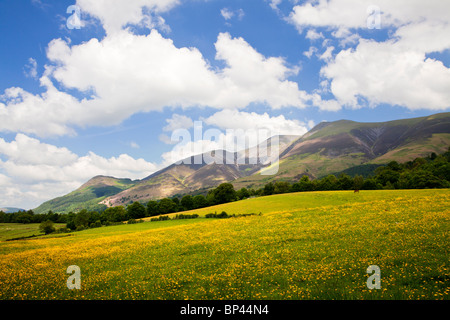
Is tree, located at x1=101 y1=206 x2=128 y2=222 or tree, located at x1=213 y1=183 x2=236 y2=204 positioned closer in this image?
tree, located at x1=101 y1=206 x2=128 y2=222

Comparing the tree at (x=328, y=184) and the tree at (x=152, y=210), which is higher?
the tree at (x=328, y=184)

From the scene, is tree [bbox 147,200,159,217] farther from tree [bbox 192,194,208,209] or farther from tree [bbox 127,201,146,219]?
tree [bbox 192,194,208,209]

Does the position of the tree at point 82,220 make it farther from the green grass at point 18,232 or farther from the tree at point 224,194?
the tree at point 224,194

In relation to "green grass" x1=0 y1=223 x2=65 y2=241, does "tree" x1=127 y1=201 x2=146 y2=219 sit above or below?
above

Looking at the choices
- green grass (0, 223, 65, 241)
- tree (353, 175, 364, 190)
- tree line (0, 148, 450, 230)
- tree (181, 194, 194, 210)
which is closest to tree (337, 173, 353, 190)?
tree line (0, 148, 450, 230)

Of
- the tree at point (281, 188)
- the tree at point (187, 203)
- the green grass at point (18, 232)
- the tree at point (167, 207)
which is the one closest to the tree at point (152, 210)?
the tree at point (167, 207)

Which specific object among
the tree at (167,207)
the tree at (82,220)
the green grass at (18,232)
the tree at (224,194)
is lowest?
the green grass at (18,232)

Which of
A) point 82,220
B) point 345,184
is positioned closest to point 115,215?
point 82,220

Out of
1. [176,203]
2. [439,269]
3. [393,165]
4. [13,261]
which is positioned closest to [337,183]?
[393,165]

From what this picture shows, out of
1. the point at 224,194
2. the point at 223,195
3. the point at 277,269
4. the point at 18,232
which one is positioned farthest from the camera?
the point at 223,195

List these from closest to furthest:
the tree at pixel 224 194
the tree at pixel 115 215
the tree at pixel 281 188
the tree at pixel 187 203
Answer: the tree at pixel 115 215
the tree at pixel 224 194
the tree at pixel 187 203
the tree at pixel 281 188

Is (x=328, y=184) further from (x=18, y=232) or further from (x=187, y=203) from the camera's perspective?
(x=18, y=232)

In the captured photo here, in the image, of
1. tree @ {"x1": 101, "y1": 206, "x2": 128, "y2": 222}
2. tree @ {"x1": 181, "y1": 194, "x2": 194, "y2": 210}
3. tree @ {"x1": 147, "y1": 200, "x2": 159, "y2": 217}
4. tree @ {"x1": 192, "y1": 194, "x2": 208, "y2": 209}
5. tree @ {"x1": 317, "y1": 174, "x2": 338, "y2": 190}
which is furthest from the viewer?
tree @ {"x1": 181, "y1": 194, "x2": 194, "y2": 210}
